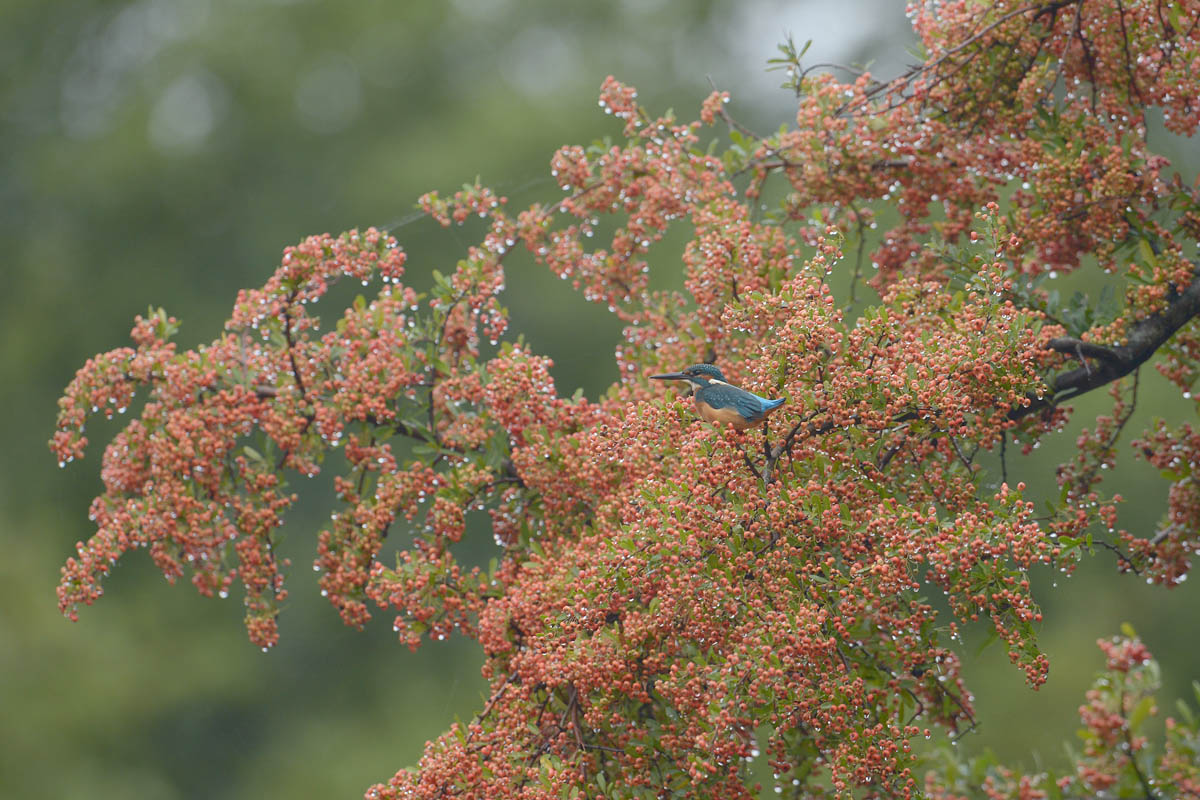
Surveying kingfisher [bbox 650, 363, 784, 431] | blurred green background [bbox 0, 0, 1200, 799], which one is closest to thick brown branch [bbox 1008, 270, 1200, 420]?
kingfisher [bbox 650, 363, 784, 431]

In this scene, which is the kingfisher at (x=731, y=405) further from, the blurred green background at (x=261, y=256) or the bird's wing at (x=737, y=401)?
the blurred green background at (x=261, y=256)

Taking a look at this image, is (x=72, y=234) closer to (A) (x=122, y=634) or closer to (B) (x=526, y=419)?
(A) (x=122, y=634)

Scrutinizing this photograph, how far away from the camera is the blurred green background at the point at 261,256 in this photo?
43.0ft

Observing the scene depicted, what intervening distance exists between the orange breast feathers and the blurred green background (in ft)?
28.1

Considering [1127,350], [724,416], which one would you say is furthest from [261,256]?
[724,416]

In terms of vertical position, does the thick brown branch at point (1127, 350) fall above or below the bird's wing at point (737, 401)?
above

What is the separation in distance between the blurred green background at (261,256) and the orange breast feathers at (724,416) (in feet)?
28.1

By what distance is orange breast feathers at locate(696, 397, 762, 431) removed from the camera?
3232 mm

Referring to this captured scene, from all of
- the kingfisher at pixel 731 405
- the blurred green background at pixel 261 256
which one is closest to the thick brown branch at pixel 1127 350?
the kingfisher at pixel 731 405

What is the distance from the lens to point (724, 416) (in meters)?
3.26

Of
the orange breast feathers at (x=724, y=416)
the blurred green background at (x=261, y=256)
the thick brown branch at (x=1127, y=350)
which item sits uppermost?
the blurred green background at (x=261, y=256)

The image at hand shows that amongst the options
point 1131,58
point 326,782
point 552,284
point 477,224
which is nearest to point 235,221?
point 477,224

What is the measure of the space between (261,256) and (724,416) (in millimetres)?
12586

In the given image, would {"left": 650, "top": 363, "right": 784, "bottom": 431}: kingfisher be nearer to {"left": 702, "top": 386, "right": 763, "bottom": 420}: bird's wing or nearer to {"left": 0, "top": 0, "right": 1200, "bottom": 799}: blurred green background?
{"left": 702, "top": 386, "right": 763, "bottom": 420}: bird's wing
